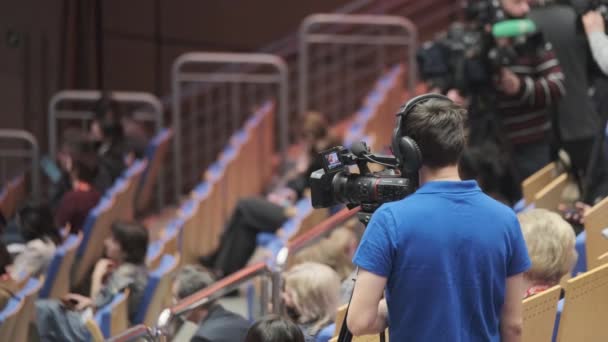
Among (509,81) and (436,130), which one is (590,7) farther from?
(436,130)

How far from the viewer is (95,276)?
13.2 ft

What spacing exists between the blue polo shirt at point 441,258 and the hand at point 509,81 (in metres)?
1.99

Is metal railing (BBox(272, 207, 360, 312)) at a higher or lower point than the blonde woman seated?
lower

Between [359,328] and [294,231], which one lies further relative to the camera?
[294,231]

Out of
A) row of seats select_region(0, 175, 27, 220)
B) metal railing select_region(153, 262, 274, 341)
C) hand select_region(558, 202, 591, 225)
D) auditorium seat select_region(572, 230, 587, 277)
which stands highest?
hand select_region(558, 202, 591, 225)

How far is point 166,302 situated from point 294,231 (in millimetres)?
728

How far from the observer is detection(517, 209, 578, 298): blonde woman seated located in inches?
93.4

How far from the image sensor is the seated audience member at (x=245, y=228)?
16.3ft

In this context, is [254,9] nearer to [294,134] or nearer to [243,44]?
[243,44]

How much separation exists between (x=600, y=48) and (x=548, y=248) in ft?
3.83

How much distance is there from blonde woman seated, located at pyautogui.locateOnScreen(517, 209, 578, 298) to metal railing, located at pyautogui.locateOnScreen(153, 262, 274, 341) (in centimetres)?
97

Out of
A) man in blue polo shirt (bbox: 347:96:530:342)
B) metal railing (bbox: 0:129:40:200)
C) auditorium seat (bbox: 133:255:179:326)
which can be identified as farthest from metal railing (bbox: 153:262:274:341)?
metal railing (bbox: 0:129:40:200)

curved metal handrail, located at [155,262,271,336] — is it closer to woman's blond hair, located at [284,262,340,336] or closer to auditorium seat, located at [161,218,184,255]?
woman's blond hair, located at [284,262,340,336]

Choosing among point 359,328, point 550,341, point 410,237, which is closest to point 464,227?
point 410,237
